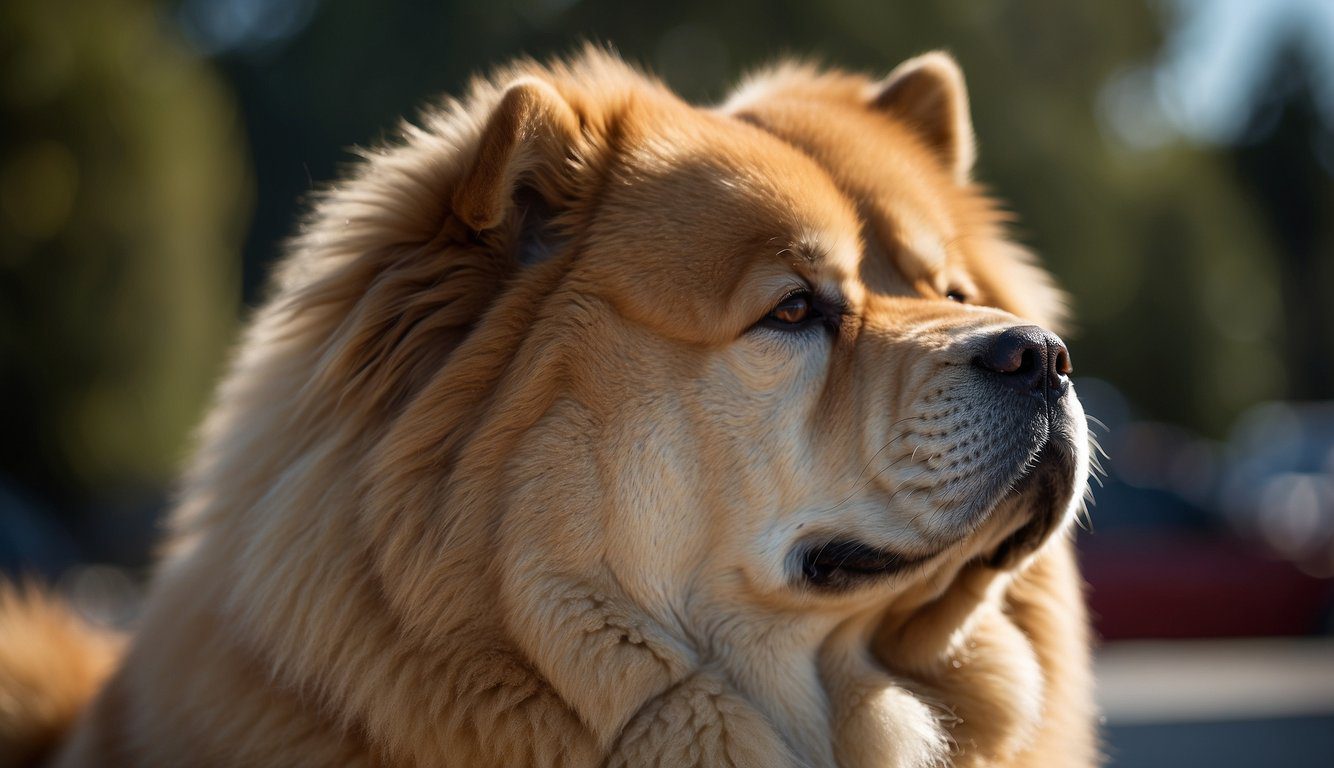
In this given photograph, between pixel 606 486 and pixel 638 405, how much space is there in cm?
20

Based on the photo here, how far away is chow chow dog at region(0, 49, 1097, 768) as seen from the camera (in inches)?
98.3

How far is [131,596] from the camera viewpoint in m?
10.4

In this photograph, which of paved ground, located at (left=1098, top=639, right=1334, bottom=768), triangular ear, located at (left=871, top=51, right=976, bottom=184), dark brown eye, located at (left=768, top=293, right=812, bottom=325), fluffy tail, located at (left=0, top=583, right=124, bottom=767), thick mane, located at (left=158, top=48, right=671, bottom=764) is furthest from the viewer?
paved ground, located at (left=1098, top=639, right=1334, bottom=768)

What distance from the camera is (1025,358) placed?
8.64 ft

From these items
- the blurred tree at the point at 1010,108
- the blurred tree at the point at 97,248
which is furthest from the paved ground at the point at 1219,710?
the blurred tree at the point at 97,248

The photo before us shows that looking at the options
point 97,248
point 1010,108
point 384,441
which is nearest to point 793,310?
point 384,441

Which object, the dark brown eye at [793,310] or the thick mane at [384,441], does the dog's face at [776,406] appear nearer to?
the dark brown eye at [793,310]

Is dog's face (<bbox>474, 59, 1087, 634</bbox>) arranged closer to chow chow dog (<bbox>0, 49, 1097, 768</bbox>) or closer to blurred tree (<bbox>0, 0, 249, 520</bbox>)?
chow chow dog (<bbox>0, 49, 1097, 768</bbox>)

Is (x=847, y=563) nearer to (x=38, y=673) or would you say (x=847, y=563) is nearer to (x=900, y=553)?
(x=900, y=553)

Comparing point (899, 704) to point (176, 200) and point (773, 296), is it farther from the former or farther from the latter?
point (176, 200)

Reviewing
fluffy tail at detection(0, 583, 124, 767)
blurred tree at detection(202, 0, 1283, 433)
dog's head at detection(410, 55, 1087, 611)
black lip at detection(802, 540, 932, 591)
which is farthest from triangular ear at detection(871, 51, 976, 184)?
blurred tree at detection(202, 0, 1283, 433)

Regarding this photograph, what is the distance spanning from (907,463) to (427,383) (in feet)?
3.63

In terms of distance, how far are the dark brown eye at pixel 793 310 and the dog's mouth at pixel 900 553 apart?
0.54 meters

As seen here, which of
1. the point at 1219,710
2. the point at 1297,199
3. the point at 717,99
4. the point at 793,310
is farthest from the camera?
the point at 1297,199
